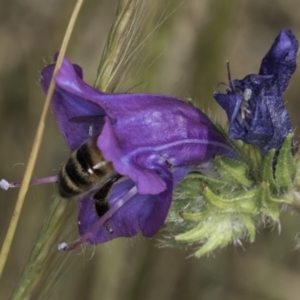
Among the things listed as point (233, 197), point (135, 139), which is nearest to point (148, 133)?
point (135, 139)

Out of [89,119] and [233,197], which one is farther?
[233,197]

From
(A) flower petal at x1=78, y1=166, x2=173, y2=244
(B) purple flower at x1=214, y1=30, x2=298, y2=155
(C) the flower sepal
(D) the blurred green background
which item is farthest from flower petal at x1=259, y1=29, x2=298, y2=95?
(D) the blurred green background

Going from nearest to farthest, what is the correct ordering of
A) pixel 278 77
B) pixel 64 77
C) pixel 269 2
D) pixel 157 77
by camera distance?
pixel 64 77, pixel 278 77, pixel 157 77, pixel 269 2

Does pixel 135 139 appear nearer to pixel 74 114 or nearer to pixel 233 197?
pixel 74 114

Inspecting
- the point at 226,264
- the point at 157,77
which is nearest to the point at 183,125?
the point at 157,77

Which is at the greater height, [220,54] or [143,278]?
[220,54]

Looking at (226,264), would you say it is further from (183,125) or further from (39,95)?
(183,125)

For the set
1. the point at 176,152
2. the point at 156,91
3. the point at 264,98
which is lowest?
the point at 156,91
